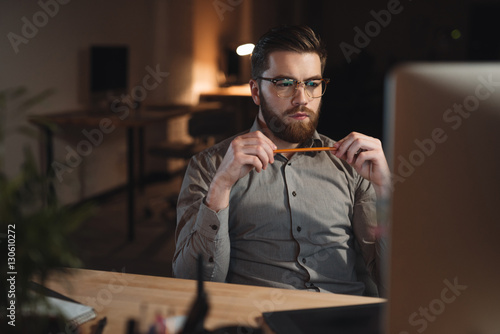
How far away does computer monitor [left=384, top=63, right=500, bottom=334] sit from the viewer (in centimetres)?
53

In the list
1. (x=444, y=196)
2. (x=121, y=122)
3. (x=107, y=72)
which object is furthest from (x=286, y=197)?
(x=107, y=72)

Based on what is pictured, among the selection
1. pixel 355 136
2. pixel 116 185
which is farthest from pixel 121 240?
pixel 355 136

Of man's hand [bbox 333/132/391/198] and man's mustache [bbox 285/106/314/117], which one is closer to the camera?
man's hand [bbox 333/132/391/198]

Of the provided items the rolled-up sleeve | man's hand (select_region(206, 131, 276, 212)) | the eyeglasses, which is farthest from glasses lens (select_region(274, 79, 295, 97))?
the rolled-up sleeve

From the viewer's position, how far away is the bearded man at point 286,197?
1.31m

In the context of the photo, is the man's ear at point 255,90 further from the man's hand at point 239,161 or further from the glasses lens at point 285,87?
the man's hand at point 239,161

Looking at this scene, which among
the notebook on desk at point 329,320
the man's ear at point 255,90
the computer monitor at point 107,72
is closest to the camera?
the notebook on desk at point 329,320

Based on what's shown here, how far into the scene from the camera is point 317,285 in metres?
1.37

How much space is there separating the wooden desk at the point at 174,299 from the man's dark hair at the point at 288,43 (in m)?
0.71

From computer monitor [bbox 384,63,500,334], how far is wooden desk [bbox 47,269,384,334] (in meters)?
0.43

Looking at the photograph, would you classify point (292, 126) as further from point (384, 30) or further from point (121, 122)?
point (384, 30)

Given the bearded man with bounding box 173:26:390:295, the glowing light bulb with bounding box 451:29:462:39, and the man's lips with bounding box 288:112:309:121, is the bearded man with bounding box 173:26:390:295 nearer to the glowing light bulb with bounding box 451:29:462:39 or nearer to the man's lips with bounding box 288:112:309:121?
the man's lips with bounding box 288:112:309:121

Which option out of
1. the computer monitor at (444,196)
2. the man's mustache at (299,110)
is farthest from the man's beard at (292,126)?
the computer monitor at (444,196)

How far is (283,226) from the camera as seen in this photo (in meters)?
1.42
